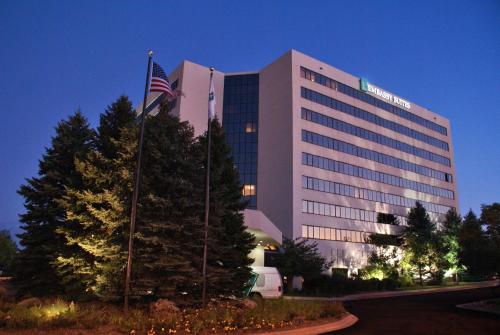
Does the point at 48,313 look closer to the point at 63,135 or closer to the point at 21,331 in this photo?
the point at 21,331

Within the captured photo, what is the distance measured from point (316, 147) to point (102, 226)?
41.3 metres

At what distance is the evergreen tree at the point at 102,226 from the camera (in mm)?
16344

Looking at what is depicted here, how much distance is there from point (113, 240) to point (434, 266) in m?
48.3

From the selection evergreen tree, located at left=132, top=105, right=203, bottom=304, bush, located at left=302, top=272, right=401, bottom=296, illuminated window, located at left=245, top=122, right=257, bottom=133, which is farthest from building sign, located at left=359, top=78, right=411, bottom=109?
evergreen tree, located at left=132, top=105, right=203, bottom=304

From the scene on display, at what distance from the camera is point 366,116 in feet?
210

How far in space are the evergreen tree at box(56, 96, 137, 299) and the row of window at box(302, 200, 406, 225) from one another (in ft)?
115

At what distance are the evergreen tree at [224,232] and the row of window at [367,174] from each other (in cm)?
2935

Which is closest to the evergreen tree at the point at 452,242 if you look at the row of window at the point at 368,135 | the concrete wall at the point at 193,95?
the row of window at the point at 368,135

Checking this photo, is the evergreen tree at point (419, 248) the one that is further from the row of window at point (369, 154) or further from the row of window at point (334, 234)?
the row of window at point (369, 154)

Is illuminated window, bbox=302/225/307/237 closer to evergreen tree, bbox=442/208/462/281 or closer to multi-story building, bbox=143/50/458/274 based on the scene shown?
multi-story building, bbox=143/50/458/274

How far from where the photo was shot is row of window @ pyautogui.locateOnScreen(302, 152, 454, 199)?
5400cm

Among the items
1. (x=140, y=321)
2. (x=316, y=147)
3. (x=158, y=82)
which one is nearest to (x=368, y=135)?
(x=316, y=147)

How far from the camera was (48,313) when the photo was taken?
12.8 metres

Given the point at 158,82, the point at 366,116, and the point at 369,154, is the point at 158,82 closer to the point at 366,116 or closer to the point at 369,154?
the point at 369,154
